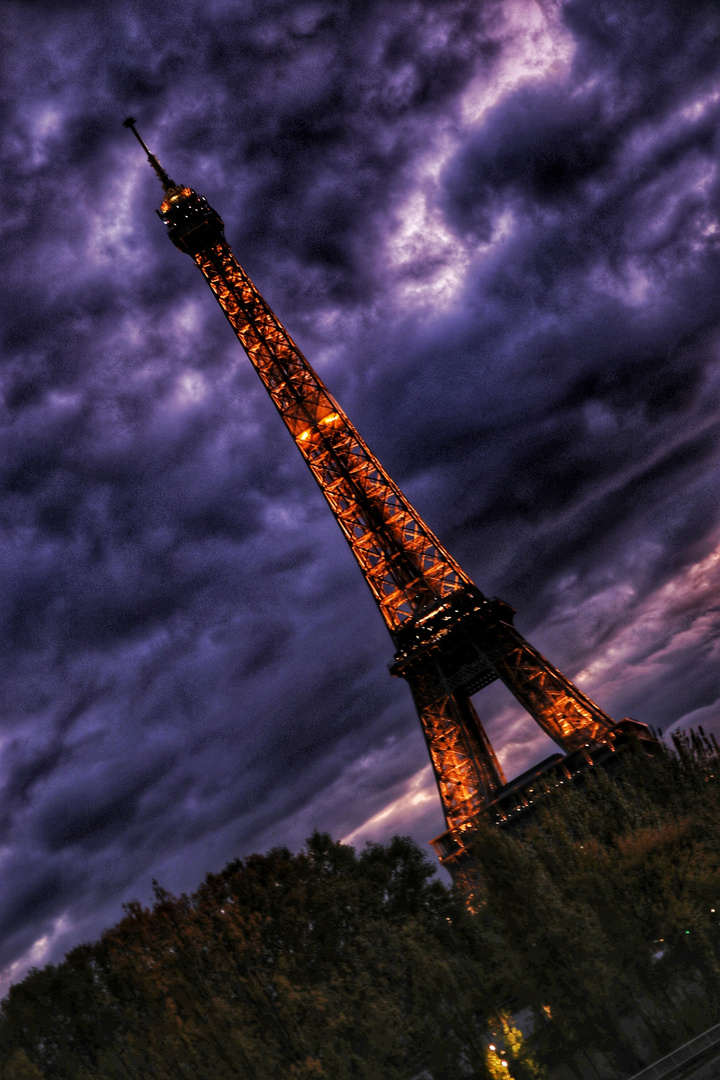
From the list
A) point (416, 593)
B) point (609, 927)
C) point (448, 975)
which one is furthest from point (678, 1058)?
point (416, 593)

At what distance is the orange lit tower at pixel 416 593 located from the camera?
4841 cm

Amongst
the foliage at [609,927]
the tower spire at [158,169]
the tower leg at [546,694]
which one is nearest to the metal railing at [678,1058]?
the foliage at [609,927]

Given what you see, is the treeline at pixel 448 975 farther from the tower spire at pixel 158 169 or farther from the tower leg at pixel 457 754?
the tower spire at pixel 158 169

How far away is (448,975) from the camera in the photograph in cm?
2948

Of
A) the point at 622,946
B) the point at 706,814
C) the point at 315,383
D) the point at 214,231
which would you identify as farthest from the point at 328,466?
the point at 622,946

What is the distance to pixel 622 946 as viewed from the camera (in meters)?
30.1

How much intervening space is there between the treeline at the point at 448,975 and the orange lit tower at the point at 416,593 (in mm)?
7939

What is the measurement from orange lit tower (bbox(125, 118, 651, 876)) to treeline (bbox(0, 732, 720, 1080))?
7939 millimetres

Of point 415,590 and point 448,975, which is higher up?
point 415,590

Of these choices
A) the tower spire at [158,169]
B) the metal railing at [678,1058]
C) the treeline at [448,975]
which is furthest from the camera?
the tower spire at [158,169]

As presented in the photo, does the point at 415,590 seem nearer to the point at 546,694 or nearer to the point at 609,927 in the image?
the point at 546,694

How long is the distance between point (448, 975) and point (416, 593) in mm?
29773

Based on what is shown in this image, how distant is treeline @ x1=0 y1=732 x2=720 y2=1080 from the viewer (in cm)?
2805

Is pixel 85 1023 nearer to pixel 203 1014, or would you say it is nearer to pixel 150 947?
pixel 150 947
